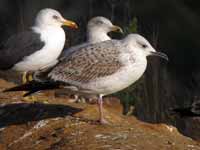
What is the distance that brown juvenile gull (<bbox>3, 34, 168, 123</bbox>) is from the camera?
26.8 feet

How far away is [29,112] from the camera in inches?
360

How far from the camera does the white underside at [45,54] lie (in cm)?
980

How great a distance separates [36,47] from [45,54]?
141 millimetres

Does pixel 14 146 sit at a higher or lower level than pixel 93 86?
lower

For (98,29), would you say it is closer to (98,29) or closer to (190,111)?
(98,29)

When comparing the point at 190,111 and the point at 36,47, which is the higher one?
the point at 36,47

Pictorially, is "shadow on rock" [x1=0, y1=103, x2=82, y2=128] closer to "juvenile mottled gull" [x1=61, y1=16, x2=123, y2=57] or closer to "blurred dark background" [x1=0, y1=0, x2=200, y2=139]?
"juvenile mottled gull" [x1=61, y1=16, x2=123, y2=57]

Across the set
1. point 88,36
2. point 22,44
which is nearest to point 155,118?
point 88,36

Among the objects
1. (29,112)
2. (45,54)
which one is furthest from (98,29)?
(29,112)

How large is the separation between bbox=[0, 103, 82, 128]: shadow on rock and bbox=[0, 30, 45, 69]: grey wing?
77 centimetres

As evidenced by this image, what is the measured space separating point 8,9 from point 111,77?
702cm

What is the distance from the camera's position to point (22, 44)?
32.8 feet

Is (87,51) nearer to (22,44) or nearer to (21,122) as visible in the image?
(21,122)

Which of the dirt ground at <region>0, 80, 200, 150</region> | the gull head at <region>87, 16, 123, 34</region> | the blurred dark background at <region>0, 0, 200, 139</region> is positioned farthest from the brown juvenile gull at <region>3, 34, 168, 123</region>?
the blurred dark background at <region>0, 0, 200, 139</region>
